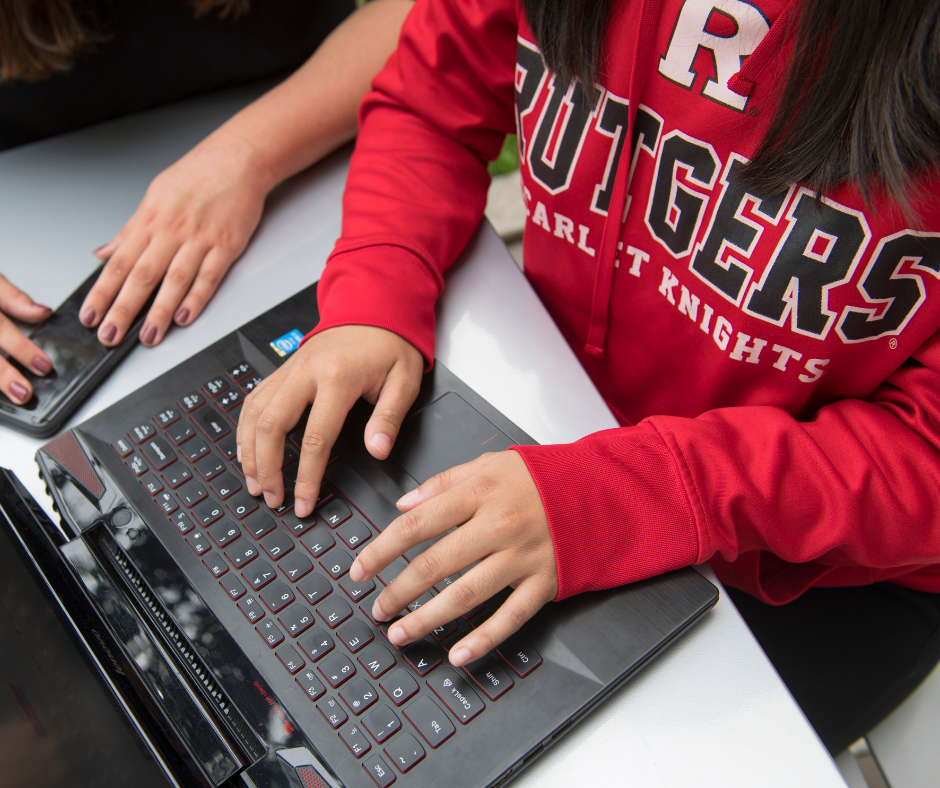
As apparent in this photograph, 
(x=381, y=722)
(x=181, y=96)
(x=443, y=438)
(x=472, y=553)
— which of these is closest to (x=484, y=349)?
(x=443, y=438)

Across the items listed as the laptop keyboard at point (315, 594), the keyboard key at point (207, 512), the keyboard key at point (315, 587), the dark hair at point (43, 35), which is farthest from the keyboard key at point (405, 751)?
the dark hair at point (43, 35)

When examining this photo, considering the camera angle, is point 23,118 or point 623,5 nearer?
point 623,5

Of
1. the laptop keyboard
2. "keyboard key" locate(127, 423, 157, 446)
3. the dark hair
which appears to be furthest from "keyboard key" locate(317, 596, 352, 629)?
the dark hair

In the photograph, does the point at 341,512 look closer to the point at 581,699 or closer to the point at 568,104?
the point at 581,699

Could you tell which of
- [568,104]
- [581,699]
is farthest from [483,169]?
[581,699]

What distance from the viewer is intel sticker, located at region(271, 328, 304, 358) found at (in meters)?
0.58

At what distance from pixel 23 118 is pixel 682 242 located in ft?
2.54

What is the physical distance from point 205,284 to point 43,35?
0.35 m

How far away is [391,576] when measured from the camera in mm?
444

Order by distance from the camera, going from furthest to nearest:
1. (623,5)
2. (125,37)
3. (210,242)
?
(125,37)
(210,242)
(623,5)

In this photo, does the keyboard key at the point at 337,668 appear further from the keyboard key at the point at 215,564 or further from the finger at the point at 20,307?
the finger at the point at 20,307

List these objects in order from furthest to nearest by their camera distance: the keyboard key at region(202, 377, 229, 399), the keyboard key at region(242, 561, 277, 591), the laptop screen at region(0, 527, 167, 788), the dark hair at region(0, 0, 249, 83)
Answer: the dark hair at region(0, 0, 249, 83) → the keyboard key at region(202, 377, 229, 399) → the keyboard key at region(242, 561, 277, 591) → the laptop screen at region(0, 527, 167, 788)

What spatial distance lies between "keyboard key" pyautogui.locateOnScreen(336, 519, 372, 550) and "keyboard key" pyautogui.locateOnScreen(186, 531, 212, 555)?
0.10 meters

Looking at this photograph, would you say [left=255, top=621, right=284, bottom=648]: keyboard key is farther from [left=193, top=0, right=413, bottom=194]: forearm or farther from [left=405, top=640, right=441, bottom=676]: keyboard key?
[left=193, top=0, right=413, bottom=194]: forearm
